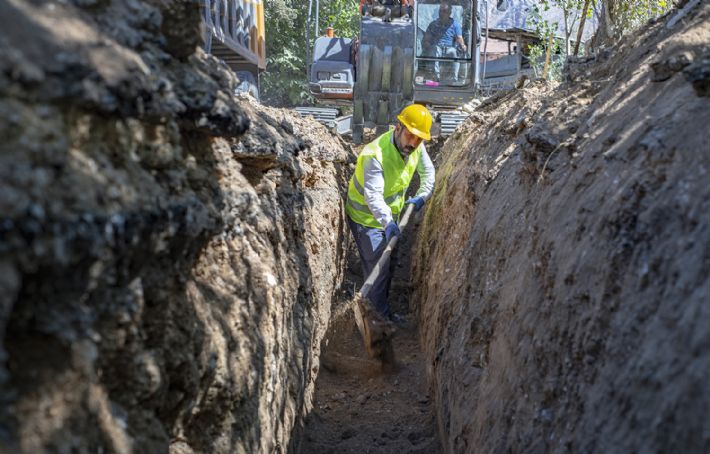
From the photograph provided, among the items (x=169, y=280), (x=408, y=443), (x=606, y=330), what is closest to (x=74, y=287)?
(x=169, y=280)

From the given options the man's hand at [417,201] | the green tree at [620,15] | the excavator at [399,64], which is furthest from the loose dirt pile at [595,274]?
the excavator at [399,64]

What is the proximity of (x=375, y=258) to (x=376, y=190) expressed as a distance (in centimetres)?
86

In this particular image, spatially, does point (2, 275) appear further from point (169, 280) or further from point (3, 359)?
point (169, 280)

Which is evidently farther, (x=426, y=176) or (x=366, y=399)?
(x=426, y=176)

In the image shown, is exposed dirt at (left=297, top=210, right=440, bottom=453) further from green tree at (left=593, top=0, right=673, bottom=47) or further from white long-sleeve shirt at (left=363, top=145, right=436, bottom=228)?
green tree at (left=593, top=0, right=673, bottom=47)

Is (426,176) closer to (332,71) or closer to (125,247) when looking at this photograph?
(332,71)

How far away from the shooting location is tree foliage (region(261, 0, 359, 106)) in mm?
29438

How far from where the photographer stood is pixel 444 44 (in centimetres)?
1293

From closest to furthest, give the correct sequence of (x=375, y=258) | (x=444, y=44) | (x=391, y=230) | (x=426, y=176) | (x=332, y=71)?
(x=391, y=230) → (x=375, y=258) → (x=426, y=176) → (x=444, y=44) → (x=332, y=71)

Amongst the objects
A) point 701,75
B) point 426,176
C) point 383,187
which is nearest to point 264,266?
point 701,75

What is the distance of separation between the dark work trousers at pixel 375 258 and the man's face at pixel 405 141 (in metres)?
0.91

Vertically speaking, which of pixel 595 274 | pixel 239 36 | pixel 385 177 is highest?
pixel 239 36

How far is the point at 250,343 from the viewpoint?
322 cm

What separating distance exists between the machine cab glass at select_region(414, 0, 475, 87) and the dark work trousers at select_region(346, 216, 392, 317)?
5803 millimetres
